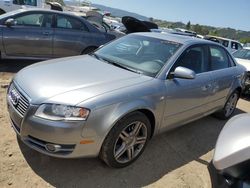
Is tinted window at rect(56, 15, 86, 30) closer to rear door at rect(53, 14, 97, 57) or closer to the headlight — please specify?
rear door at rect(53, 14, 97, 57)

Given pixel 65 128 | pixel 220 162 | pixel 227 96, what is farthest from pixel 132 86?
pixel 227 96

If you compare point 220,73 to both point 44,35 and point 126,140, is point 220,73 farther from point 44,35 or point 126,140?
point 44,35

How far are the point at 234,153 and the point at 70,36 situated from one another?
238 inches

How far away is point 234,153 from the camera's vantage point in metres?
2.20

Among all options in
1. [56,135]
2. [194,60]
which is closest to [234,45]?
[194,60]

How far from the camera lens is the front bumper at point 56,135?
2.88m

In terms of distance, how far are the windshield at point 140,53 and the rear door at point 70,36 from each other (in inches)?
121

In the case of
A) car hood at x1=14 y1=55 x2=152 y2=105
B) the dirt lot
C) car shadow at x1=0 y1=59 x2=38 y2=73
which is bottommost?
car shadow at x1=0 y1=59 x2=38 y2=73

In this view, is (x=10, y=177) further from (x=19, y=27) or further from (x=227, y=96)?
(x=19, y=27)

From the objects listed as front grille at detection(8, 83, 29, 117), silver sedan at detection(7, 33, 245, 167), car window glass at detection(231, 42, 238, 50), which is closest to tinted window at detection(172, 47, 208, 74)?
silver sedan at detection(7, 33, 245, 167)

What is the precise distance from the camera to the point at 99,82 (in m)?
3.30

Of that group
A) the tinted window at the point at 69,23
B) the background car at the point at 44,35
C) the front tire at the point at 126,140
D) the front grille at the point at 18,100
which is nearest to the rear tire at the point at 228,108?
the front tire at the point at 126,140

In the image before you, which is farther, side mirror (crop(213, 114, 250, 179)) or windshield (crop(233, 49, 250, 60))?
windshield (crop(233, 49, 250, 60))

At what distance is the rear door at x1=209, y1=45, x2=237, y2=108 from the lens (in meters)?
4.80
